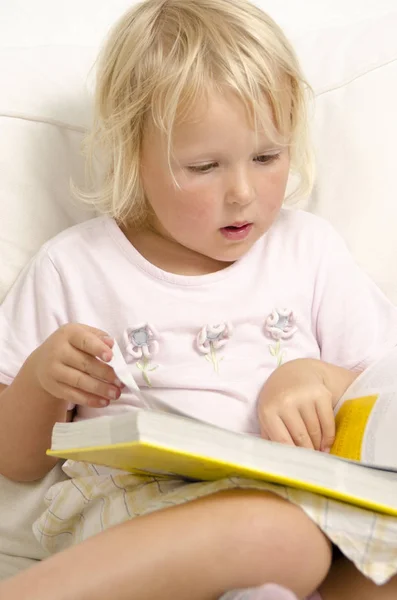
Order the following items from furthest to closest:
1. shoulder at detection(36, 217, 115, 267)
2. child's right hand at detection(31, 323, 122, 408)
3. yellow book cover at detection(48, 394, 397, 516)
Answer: shoulder at detection(36, 217, 115, 267) → child's right hand at detection(31, 323, 122, 408) → yellow book cover at detection(48, 394, 397, 516)

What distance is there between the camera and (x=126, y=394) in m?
1.13

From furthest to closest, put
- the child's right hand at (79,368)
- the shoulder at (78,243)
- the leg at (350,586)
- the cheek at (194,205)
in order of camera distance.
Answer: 1. the shoulder at (78,243)
2. the cheek at (194,205)
3. the child's right hand at (79,368)
4. the leg at (350,586)

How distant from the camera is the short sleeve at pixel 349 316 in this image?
119 centimetres

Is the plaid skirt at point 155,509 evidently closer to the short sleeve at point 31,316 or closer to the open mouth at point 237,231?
the short sleeve at point 31,316

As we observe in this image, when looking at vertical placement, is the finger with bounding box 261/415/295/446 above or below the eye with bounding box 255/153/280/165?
below

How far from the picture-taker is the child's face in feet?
3.55

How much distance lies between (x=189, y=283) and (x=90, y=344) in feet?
0.74

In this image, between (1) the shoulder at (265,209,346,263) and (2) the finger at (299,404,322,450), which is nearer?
(2) the finger at (299,404,322,450)

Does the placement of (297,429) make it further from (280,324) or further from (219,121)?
(219,121)

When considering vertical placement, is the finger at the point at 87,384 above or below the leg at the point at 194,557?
above

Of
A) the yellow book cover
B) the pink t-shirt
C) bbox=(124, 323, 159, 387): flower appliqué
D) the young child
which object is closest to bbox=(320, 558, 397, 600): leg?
the young child

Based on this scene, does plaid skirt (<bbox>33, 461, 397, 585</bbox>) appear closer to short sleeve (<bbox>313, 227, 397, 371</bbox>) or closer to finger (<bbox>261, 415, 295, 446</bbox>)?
finger (<bbox>261, 415, 295, 446</bbox>)

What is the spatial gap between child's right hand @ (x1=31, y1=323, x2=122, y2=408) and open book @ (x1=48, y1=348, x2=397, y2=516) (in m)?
0.11

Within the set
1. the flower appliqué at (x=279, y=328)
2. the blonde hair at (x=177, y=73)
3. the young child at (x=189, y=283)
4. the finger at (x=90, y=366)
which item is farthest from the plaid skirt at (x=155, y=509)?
the blonde hair at (x=177, y=73)
